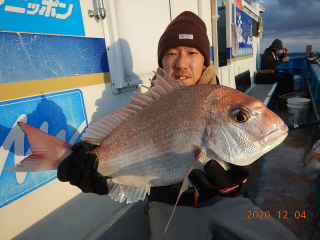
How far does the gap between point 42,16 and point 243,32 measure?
7944 mm

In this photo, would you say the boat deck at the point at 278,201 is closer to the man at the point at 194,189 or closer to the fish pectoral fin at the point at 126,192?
the man at the point at 194,189

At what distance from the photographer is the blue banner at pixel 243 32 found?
23.0ft

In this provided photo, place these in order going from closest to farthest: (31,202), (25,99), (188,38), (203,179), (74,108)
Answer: (203,179) < (25,99) < (31,202) < (74,108) < (188,38)

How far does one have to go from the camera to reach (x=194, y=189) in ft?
4.90

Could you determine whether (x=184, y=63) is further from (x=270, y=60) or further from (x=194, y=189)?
(x=270, y=60)

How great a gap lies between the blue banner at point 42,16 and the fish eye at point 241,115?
1.48m

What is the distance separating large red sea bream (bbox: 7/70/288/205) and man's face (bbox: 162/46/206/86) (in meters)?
→ 0.63

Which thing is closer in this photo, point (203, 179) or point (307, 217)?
point (203, 179)

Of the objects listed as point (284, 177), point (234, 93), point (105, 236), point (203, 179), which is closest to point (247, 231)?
point (203, 179)

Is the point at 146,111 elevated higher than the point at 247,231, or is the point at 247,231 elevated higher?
→ the point at 146,111

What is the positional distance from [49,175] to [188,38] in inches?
69.5

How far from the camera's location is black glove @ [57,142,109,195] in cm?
127

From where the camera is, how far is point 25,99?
1415mm

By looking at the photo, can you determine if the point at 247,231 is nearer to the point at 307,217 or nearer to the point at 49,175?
the point at 307,217
